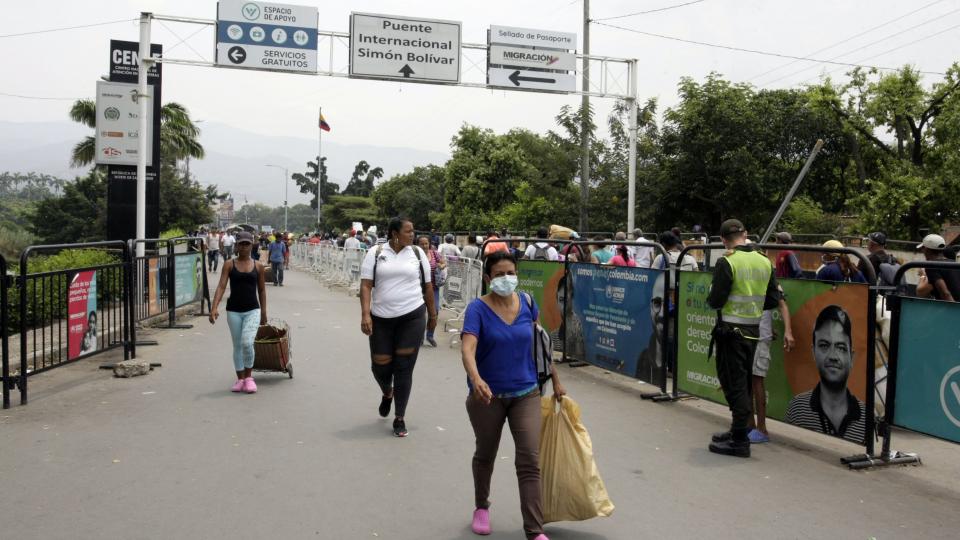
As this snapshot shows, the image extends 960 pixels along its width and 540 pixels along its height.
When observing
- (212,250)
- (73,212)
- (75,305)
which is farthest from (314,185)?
(75,305)

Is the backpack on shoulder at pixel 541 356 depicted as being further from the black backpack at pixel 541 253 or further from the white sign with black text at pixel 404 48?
the white sign with black text at pixel 404 48

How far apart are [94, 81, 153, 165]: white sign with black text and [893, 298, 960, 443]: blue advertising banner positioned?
15495 mm

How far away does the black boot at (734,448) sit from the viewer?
6.33m

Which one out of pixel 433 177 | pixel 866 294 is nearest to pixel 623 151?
pixel 866 294

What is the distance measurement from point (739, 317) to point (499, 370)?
2.78 metres

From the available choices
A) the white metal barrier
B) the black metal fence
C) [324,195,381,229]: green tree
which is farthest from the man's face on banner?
[324,195,381,229]: green tree

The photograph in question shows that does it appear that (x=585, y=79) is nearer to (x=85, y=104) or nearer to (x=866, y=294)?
(x=866, y=294)

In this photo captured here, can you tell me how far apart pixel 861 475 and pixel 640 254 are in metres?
7.81

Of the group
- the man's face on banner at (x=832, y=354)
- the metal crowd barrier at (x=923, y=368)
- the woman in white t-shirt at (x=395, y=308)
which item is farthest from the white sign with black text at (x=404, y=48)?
the metal crowd barrier at (x=923, y=368)

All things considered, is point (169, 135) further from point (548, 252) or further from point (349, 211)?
point (349, 211)

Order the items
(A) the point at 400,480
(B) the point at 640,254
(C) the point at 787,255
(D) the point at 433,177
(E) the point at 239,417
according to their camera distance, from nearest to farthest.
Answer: (A) the point at 400,480 < (E) the point at 239,417 < (C) the point at 787,255 < (B) the point at 640,254 < (D) the point at 433,177

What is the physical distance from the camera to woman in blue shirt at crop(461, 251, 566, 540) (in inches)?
173

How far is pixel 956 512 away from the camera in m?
5.12

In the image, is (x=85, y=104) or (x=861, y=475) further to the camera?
(x=85, y=104)
